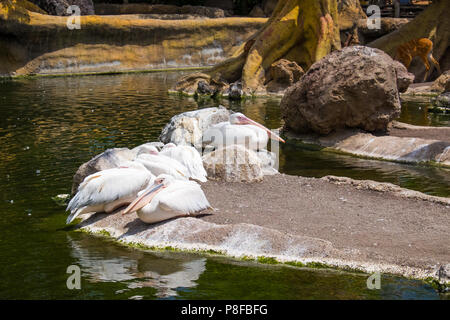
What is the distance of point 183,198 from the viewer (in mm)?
5938

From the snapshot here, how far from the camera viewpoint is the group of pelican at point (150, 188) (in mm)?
5891

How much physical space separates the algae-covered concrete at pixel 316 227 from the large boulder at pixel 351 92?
11.1 feet

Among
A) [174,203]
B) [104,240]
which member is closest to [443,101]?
[174,203]

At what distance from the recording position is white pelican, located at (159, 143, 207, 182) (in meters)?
7.27

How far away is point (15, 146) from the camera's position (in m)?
10.6

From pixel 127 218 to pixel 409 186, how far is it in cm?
391

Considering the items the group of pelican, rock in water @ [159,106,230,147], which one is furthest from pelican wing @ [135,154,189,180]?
rock in water @ [159,106,230,147]

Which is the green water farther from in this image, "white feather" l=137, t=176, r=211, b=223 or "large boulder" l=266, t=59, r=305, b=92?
"large boulder" l=266, t=59, r=305, b=92

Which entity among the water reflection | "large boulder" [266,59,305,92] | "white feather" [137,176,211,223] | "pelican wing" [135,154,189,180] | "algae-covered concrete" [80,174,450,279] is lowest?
the water reflection

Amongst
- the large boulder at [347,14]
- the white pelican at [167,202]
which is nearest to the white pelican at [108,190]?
the white pelican at [167,202]

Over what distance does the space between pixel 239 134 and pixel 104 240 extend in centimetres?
287

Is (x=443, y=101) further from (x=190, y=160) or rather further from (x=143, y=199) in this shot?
(x=143, y=199)

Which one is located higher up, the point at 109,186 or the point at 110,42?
the point at 110,42

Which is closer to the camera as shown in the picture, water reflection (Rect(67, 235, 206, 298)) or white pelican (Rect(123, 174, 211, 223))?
water reflection (Rect(67, 235, 206, 298))
